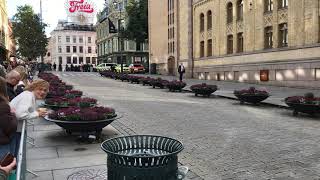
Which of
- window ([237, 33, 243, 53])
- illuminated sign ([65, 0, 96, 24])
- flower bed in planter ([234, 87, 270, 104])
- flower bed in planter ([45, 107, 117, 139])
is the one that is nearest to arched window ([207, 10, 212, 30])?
window ([237, 33, 243, 53])

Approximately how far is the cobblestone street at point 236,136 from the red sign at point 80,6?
931 cm

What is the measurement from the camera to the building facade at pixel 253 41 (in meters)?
25.1

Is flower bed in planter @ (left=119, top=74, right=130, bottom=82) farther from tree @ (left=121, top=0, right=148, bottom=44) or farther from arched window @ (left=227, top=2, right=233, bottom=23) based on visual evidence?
tree @ (left=121, top=0, right=148, bottom=44)

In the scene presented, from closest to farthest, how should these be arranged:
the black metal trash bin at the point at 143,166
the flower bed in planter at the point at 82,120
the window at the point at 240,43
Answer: the black metal trash bin at the point at 143,166
the flower bed in planter at the point at 82,120
the window at the point at 240,43

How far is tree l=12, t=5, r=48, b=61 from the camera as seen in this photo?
5912 cm

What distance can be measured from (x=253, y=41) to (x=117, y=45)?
174 ft

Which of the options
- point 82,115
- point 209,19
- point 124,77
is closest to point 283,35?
point 209,19

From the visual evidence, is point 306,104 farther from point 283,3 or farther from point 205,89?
point 283,3

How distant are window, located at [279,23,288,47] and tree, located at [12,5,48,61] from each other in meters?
40.2

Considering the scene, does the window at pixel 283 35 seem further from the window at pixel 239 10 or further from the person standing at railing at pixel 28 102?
the person standing at railing at pixel 28 102

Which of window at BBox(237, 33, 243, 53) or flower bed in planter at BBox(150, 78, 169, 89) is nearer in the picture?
flower bed in planter at BBox(150, 78, 169, 89)

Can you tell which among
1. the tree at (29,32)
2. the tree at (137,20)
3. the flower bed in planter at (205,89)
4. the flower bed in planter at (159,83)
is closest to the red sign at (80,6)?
the flower bed in planter at (159,83)

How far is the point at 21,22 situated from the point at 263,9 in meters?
41.1

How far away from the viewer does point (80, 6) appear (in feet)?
78.3
